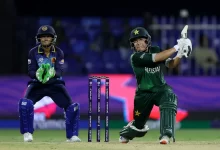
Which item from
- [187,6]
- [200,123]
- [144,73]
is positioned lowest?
[200,123]

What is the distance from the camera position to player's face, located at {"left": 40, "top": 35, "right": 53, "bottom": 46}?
10660 mm

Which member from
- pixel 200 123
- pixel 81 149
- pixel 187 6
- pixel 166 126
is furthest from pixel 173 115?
pixel 187 6

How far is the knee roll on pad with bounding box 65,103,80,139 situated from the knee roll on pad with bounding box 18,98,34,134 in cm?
49

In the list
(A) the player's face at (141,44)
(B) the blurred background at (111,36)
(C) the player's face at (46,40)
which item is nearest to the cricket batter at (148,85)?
(A) the player's face at (141,44)

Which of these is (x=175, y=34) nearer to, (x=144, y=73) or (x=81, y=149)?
(x=144, y=73)

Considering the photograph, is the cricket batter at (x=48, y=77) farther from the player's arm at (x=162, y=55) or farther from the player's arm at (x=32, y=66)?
the player's arm at (x=162, y=55)

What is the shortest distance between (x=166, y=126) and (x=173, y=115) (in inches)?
7.6

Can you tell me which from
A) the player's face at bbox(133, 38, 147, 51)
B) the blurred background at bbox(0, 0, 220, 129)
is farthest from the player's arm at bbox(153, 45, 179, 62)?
the blurred background at bbox(0, 0, 220, 129)

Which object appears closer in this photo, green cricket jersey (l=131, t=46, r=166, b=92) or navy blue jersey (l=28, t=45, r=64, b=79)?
green cricket jersey (l=131, t=46, r=166, b=92)

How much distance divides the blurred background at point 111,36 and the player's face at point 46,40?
4837 millimetres

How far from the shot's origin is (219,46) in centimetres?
1789

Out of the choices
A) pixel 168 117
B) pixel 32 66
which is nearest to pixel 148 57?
pixel 168 117

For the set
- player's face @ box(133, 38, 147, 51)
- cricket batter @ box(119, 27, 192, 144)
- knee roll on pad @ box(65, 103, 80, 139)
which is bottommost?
knee roll on pad @ box(65, 103, 80, 139)

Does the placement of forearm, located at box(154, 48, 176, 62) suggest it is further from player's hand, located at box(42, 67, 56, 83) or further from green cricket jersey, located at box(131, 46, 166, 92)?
player's hand, located at box(42, 67, 56, 83)
